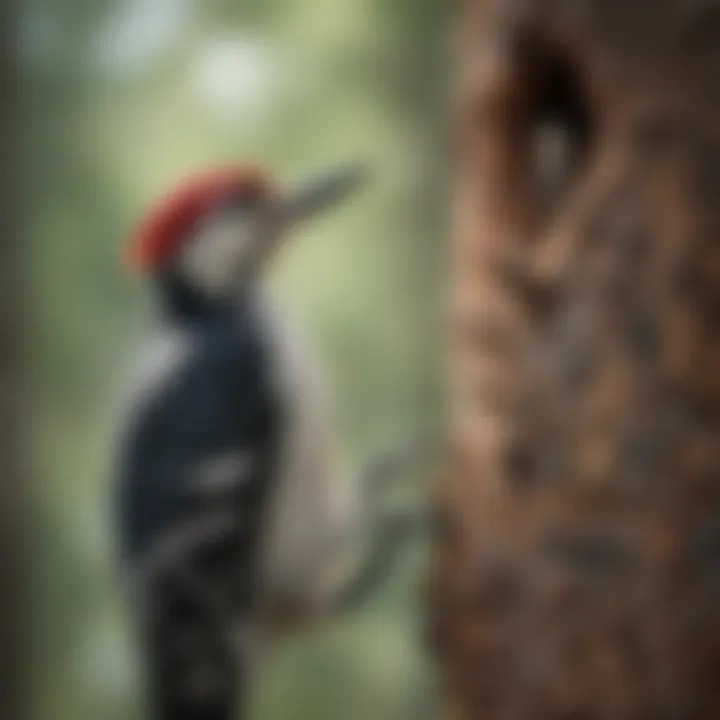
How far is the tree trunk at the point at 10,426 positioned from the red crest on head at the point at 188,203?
122mm

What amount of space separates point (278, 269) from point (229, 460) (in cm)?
16

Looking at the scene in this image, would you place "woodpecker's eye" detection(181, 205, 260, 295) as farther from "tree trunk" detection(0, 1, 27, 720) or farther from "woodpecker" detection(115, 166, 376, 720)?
"tree trunk" detection(0, 1, 27, 720)

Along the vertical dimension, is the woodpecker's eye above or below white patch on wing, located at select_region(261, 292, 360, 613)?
above

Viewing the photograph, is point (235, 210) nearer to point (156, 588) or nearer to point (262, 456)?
point (262, 456)

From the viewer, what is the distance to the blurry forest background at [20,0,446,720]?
1204 mm

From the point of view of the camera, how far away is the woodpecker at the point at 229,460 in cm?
121

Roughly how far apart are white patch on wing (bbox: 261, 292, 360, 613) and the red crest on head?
9 centimetres

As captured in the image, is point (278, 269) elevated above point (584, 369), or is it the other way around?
point (278, 269)

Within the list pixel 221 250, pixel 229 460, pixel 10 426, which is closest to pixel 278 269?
pixel 221 250

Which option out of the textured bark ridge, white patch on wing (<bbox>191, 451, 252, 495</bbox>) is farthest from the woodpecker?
the textured bark ridge

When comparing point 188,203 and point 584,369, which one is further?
point 188,203

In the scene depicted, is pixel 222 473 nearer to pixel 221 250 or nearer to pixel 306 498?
pixel 306 498

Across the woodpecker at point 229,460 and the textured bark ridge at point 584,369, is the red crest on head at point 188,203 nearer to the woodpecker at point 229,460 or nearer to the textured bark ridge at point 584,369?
the woodpecker at point 229,460

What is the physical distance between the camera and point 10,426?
4.13ft
